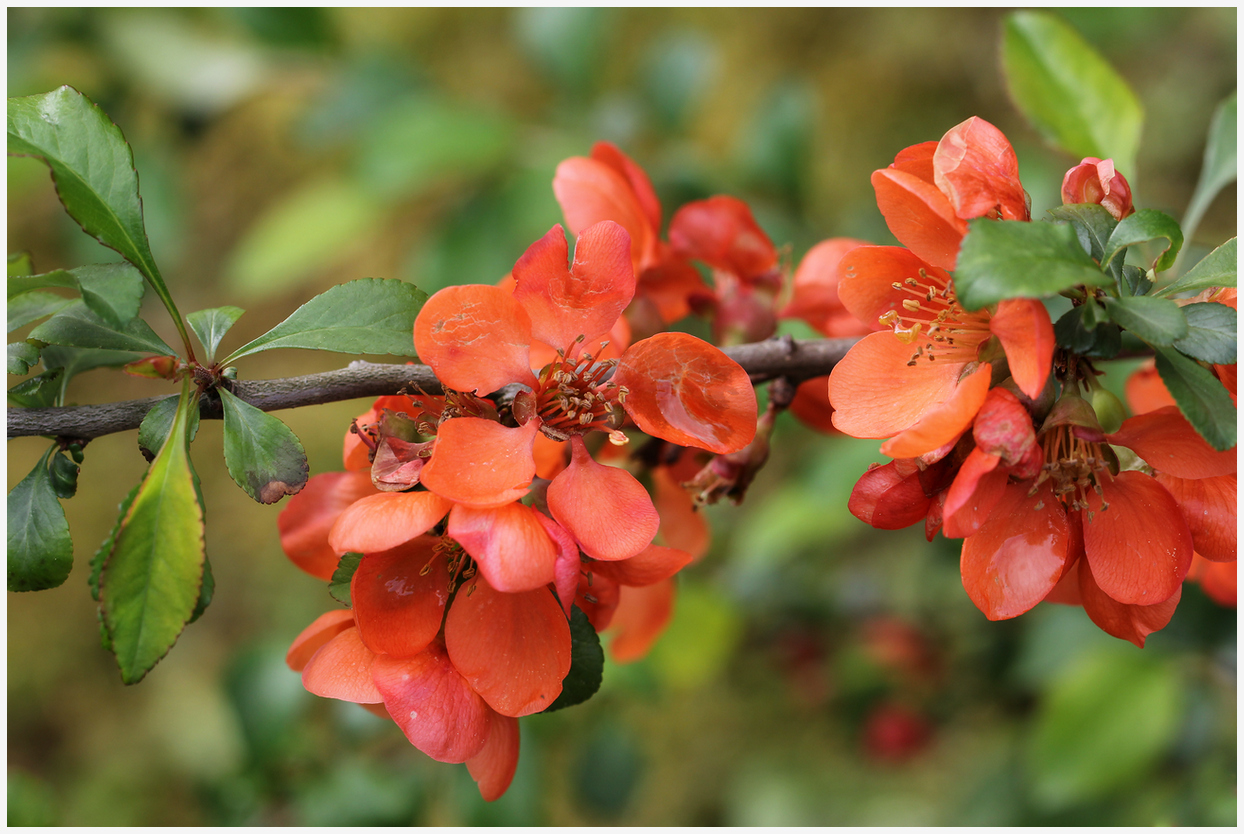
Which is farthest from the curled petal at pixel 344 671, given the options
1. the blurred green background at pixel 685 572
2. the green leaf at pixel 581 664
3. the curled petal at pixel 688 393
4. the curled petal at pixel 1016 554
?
the blurred green background at pixel 685 572

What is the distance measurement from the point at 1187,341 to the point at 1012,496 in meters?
0.12

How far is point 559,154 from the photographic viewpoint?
1.38 m

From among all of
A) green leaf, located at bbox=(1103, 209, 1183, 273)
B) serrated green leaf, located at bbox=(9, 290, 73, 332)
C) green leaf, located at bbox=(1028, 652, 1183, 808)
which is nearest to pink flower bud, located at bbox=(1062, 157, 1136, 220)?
green leaf, located at bbox=(1103, 209, 1183, 273)

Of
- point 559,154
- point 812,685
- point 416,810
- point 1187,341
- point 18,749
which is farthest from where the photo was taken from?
point 18,749

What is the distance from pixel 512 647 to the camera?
19.3 inches

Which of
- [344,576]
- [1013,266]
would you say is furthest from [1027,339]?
[344,576]

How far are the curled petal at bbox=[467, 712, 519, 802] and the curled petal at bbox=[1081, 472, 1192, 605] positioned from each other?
0.37m

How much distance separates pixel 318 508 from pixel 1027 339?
45 centimetres

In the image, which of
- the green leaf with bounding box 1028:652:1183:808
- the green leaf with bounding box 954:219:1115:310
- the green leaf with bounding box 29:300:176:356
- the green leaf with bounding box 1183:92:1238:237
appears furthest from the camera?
the green leaf with bounding box 1028:652:1183:808

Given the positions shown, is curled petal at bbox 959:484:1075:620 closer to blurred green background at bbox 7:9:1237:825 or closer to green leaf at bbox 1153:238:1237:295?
green leaf at bbox 1153:238:1237:295

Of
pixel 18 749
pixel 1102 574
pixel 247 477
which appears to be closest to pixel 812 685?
pixel 1102 574

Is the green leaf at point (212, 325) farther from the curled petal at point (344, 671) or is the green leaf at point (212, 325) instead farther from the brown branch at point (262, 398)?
the curled petal at point (344, 671)

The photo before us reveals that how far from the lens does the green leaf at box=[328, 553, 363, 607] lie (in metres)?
0.50

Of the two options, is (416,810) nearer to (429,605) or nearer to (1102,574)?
(429,605)
